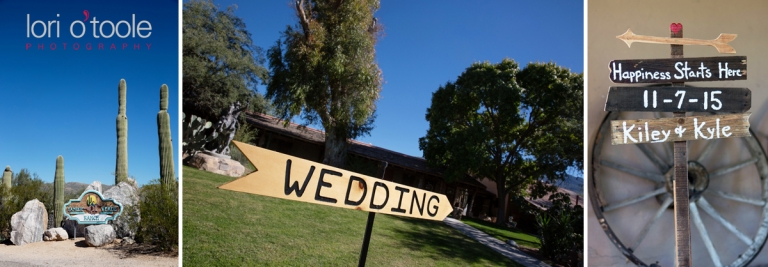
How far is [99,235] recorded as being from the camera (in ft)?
18.2

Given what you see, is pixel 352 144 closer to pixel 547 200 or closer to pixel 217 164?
pixel 217 164

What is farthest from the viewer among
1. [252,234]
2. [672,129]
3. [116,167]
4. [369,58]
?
[116,167]

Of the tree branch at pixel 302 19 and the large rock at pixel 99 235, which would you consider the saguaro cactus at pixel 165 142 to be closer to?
the large rock at pixel 99 235

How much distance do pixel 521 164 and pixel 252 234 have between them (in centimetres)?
364

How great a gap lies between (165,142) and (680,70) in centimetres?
519

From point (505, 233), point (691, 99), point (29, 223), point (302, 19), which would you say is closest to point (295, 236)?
point (302, 19)

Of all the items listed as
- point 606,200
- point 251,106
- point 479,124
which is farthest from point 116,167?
point 606,200

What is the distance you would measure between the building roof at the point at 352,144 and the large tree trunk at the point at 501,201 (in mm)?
963

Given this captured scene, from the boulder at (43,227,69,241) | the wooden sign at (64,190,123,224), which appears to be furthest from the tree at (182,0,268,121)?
the boulder at (43,227,69,241)

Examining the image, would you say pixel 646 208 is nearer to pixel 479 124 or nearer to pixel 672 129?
pixel 672 129

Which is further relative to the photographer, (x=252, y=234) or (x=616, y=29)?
(x=252, y=234)

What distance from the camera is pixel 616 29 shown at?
147 inches

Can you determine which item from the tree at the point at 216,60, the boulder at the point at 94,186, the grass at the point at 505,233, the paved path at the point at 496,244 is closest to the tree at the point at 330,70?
the tree at the point at 216,60

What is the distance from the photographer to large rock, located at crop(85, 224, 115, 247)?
5535mm
